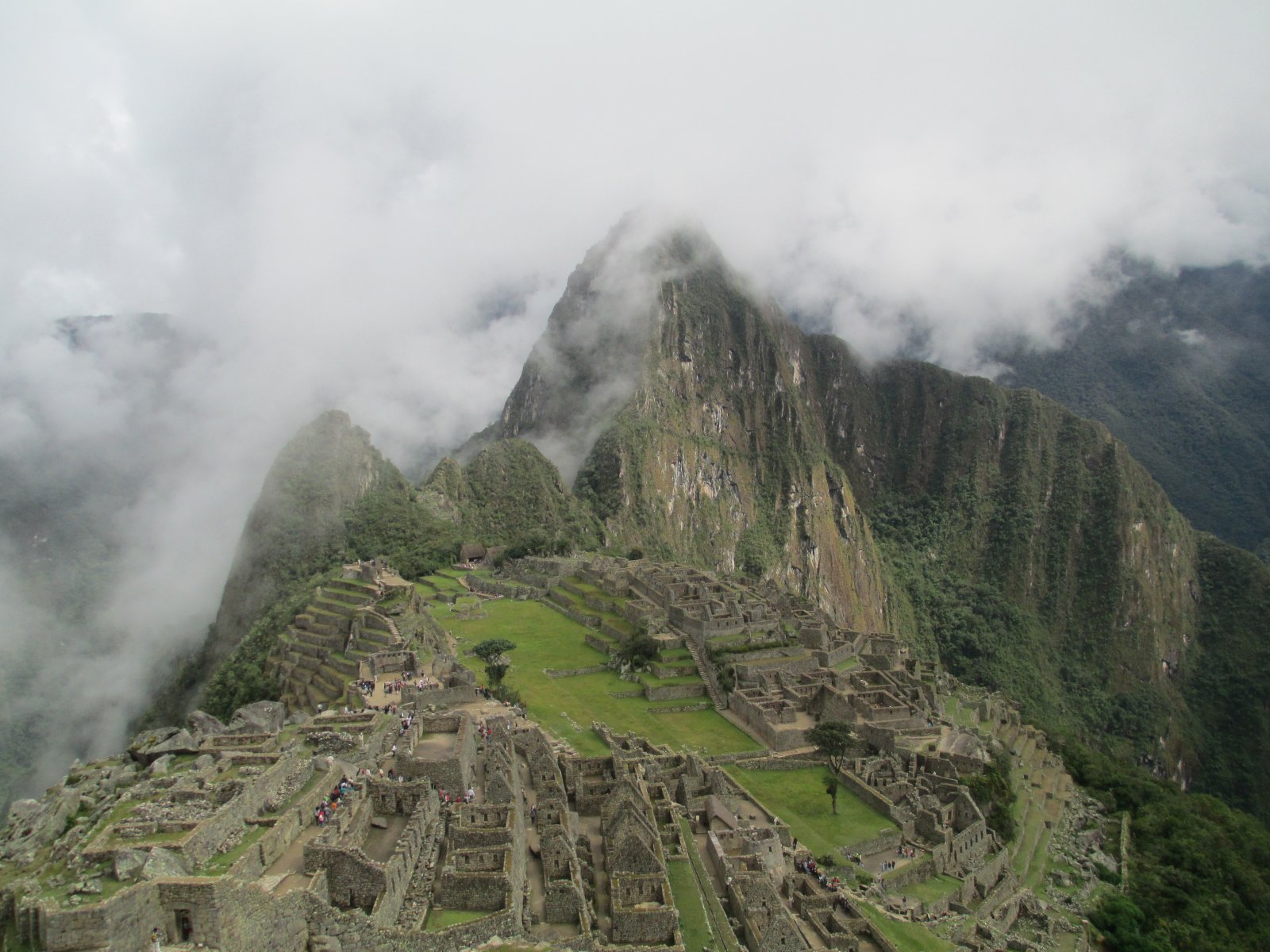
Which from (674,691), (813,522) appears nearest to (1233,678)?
(813,522)

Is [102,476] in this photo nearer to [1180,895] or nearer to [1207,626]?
[1180,895]

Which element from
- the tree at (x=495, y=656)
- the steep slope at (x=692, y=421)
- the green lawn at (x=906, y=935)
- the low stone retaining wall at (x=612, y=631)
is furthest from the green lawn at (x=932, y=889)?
the steep slope at (x=692, y=421)

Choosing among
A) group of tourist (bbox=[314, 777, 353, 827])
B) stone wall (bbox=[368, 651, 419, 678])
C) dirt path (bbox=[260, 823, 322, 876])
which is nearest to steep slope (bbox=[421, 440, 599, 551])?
stone wall (bbox=[368, 651, 419, 678])

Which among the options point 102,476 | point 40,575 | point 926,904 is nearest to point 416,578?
point 40,575

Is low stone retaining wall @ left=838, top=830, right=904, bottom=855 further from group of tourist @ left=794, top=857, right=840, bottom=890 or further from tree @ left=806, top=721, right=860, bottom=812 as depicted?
group of tourist @ left=794, top=857, right=840, bottom=890

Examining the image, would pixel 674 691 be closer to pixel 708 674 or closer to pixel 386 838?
pixel 708 674

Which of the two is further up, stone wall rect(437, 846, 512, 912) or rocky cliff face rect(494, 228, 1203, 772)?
rocky cliff face rect(494, 228, 1203, 772)
